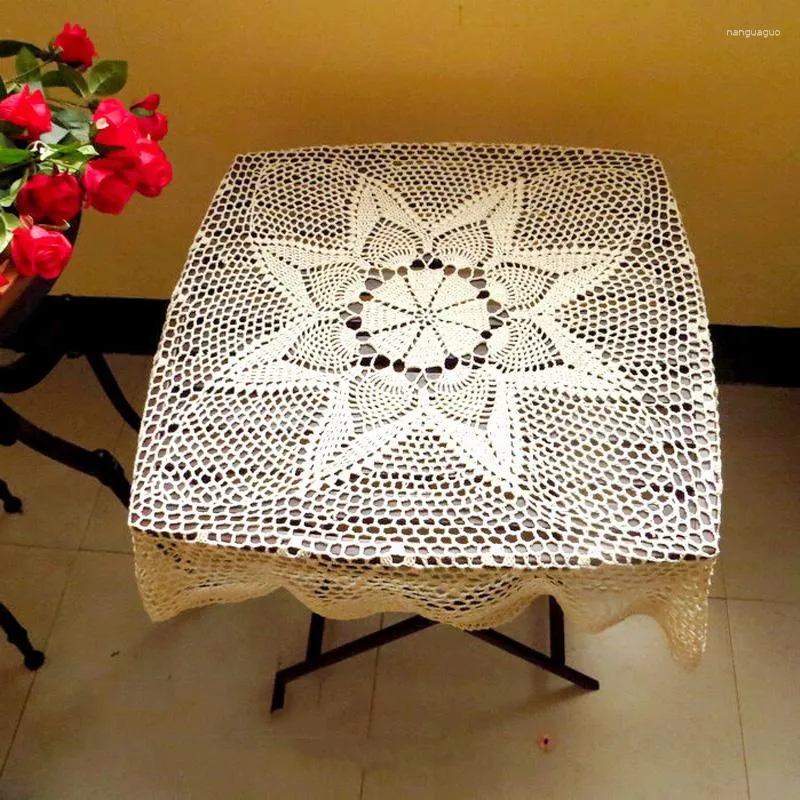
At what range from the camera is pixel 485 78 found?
104 cm

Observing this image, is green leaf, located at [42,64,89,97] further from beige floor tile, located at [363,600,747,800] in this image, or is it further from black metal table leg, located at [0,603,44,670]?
beige floor tile, located at [363,600,747,800]

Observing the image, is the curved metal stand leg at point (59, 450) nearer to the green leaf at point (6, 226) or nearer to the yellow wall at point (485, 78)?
the green leaf at point (6, 226)

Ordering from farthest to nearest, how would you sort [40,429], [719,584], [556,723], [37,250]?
1. [719,584]
2. [556,723]
3. [40,429]
4. [37,250]

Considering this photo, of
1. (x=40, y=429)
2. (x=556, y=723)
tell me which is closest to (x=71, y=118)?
(x=40, y=429)

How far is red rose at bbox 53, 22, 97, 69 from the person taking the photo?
784mm

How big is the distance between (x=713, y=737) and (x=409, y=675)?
0.41 meters

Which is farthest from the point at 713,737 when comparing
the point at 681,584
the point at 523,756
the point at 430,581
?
the point at 430,581

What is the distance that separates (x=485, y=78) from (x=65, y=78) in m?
0.50

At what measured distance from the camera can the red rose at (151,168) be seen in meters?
0.74

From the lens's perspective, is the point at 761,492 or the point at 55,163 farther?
the point at 761,492

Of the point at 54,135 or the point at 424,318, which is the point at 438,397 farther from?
the point at 54,135

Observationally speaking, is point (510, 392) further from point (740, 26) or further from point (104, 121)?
point (740, 26)

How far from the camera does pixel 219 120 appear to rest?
1.14m

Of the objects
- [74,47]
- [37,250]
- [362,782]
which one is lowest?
[362,782]
